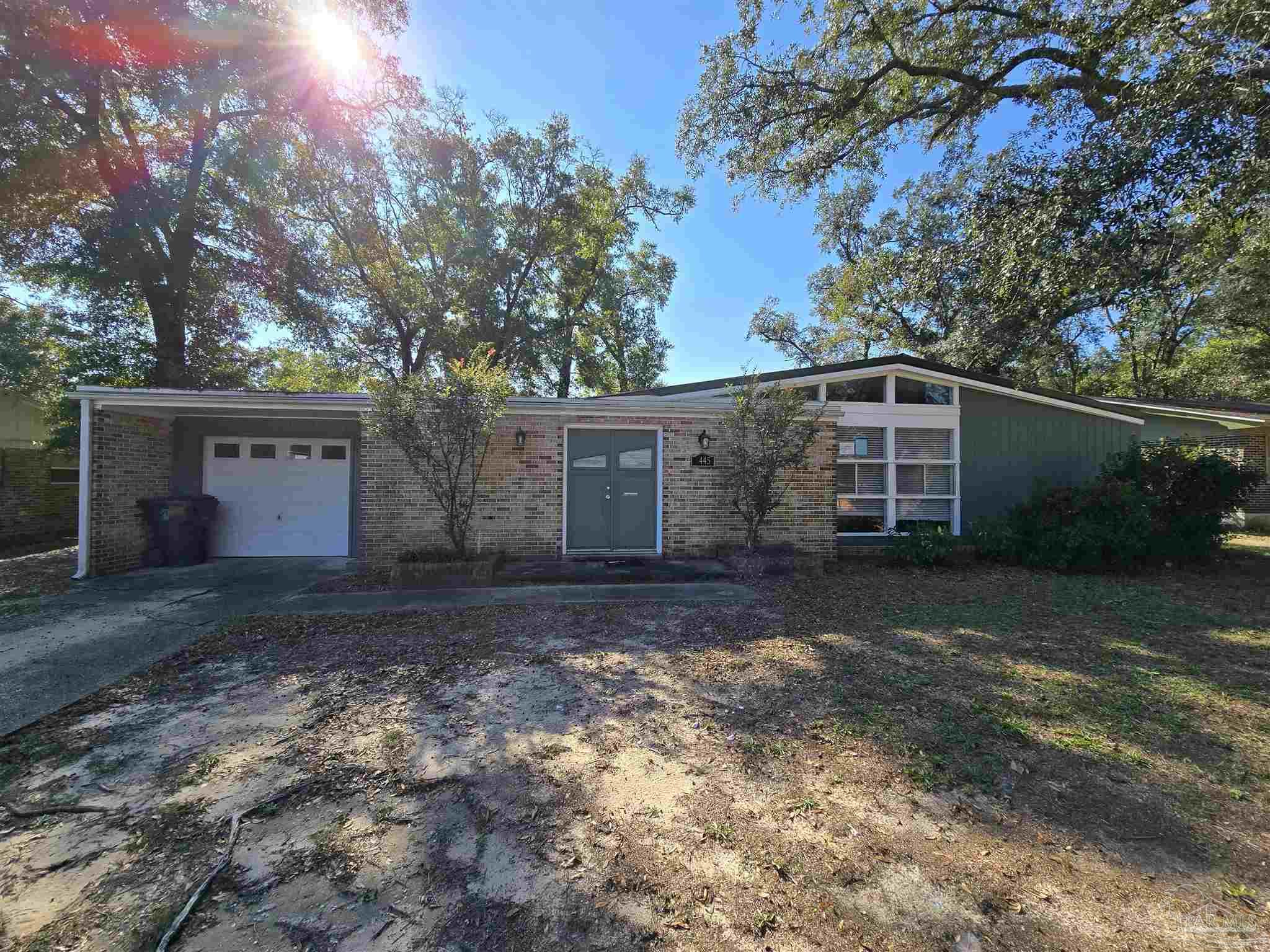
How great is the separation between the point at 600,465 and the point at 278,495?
6027 millimetres

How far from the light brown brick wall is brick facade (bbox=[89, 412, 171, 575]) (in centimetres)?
347

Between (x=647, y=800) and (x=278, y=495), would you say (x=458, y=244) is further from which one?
(x=647, y=800)

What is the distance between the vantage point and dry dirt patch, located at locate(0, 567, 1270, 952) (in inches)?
69.2

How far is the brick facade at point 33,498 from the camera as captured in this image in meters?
11.2

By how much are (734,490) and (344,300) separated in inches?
561

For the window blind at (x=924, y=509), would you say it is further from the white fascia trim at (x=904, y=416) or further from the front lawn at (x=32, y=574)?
the front lawn at (x=32, y=574)

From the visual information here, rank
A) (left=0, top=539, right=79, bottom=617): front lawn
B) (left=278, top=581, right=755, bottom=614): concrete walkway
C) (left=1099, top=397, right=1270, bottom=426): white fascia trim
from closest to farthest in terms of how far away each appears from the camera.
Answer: (left=278, top=581, right=755, bottom=614): concrete walkway → (left=0, top=539, right=79, bottom=617): front lawn → (left=1099, top=397, right=1270, bottom=426): white fascia trim

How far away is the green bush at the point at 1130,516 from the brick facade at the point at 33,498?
1968 cm

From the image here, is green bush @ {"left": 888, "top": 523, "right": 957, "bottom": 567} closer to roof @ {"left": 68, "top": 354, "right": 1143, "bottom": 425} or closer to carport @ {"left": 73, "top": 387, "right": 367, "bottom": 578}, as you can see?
roof @ {"left": 68, "top": 354, "right": 1143, "bottom": 425}

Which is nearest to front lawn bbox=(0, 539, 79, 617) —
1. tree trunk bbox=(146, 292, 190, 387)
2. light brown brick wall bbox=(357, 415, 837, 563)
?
light brown brick wall bbox=(357, 415, 837, 563)

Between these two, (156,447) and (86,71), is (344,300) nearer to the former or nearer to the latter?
(86,71)

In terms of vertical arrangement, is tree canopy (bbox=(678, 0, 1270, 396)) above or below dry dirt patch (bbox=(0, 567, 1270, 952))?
above

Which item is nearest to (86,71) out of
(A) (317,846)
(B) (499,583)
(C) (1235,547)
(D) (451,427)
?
(D) (451,427)

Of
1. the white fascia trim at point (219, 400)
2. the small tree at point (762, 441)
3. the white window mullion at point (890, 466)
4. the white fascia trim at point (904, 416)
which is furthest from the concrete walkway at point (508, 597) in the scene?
the white fascia trim at point (904, 416)
